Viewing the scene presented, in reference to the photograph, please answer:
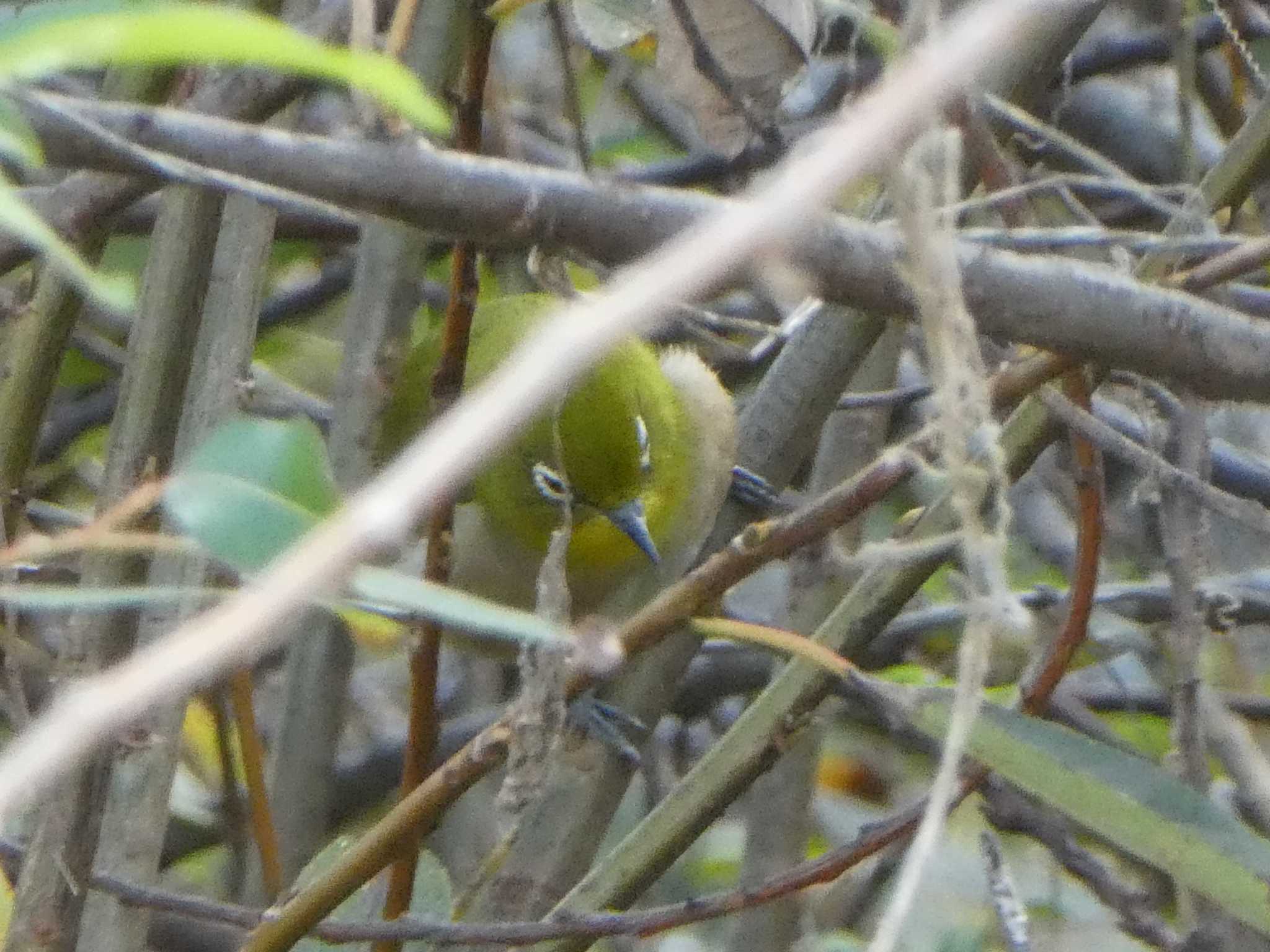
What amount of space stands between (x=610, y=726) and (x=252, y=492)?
113 cm

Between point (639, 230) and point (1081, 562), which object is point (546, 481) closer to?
point (1081, 562)

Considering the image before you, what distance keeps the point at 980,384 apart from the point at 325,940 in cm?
81

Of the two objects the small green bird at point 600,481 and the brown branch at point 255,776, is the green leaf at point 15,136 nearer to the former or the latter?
the brown branch at point 255,776

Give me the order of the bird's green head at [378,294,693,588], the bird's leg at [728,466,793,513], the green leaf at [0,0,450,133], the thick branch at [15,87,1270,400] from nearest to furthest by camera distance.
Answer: the green leaf at [0,0,450,133], the thick branch at [15,87,1270,400], the bird's leg at [728,466,793,513], the bird's green head at [378,294,693,588]

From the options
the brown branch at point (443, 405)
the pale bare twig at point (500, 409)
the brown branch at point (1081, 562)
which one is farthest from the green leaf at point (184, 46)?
the brown branch at point (1081, 562)

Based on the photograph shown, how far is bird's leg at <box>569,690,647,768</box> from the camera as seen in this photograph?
6.39 ft

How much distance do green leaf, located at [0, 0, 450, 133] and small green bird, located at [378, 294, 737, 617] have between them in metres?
1.96

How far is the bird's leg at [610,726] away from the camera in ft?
6.39

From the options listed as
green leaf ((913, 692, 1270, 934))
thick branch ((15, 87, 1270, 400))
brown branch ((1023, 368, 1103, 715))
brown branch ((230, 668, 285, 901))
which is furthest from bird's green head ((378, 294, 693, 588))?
thick branch ((15, 87, 1270, 400))

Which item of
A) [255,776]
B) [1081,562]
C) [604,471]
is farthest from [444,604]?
[604,471]

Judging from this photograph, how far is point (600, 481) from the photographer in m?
2.76

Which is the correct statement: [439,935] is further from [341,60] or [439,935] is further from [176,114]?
[341,60]

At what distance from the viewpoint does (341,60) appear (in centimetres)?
75

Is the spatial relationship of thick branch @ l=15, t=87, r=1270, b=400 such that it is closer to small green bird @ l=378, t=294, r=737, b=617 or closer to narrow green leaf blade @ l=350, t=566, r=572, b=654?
narrow green leaf blade @ l=350, t=566, r=572, b=654
